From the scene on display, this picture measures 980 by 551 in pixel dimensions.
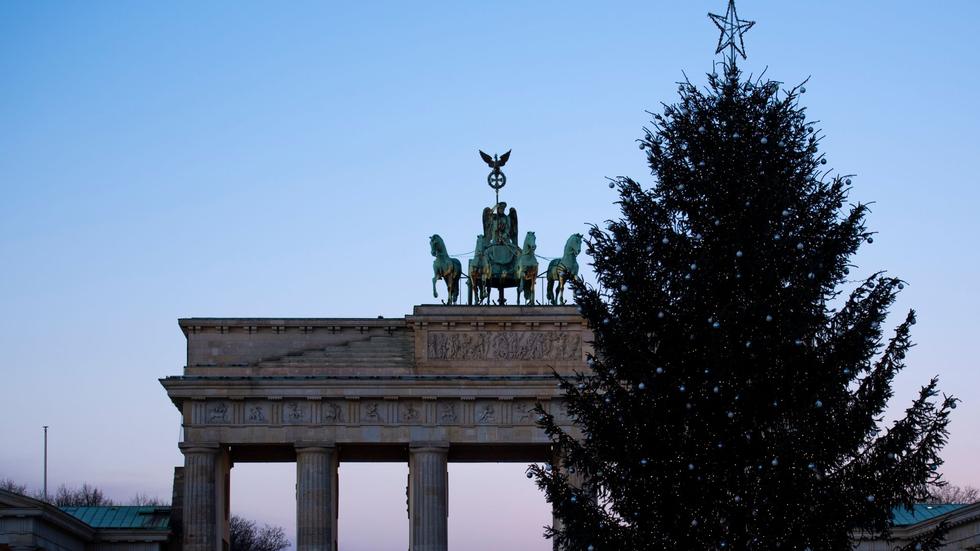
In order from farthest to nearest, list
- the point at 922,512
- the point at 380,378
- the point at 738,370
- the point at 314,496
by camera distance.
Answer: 1. the point at 380,378
2. the point at 314,496
3. the point at 922,512
4. the point at 738,370

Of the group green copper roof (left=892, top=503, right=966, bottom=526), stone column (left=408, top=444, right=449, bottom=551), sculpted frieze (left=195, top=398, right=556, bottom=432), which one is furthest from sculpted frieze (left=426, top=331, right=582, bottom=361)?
green copper roof (left=892, top=503, right=966, bottom=526)

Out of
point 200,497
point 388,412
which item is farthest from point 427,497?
point 200,497

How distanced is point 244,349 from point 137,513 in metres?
7.05

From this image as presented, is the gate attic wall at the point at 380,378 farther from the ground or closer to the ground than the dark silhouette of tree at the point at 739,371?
farther from the ground

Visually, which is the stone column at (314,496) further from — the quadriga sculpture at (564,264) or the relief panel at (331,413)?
the quadriga sculpture at (564,264)

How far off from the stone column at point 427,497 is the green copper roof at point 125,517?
8817mm

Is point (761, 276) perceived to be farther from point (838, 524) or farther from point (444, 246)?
point (444, 246)

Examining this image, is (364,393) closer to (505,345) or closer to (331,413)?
(331,413)

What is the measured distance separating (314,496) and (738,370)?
131ft

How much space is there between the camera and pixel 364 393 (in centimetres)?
6606

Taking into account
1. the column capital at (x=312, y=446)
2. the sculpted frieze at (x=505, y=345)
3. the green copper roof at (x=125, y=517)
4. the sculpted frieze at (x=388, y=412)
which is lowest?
the green copper roof at (x=125, y=517)

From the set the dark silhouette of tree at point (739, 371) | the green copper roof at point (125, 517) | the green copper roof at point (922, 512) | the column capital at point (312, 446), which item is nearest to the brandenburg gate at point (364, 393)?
the column capital at point (312, 446)

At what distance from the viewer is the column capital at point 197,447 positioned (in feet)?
215

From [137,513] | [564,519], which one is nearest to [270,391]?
[137,513]
